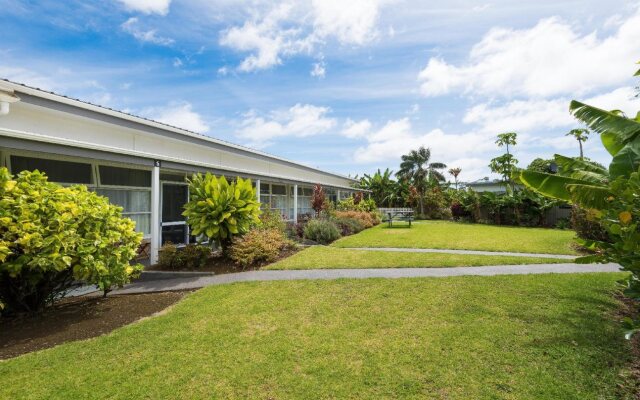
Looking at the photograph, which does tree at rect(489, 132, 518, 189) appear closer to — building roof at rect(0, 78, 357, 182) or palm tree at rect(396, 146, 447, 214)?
palm tree at rect(396, 146, 447, 214)

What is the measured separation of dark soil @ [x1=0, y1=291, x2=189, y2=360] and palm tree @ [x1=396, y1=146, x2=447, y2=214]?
31.6 meters

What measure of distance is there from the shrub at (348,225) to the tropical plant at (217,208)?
26.6 ft

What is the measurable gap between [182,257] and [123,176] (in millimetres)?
3709

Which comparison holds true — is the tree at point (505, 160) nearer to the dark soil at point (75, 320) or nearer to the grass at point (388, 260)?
Result: the grass at point (388, 260)

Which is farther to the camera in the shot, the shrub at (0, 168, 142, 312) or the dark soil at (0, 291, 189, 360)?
the shrub at (0, 168, 142, 312)

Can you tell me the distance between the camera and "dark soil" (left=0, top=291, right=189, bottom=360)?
16.2 feet

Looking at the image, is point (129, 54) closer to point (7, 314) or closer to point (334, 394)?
point (7, 314)

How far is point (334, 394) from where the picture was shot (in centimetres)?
335

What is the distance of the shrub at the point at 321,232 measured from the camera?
47.4 feet

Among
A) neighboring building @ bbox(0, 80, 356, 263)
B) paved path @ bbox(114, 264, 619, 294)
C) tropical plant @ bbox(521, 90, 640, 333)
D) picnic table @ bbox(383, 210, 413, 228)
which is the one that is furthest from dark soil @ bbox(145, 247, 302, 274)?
picnic table @ bbox(383, 210, 413, 228)

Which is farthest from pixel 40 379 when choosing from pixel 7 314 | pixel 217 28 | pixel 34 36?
pixel 217 28

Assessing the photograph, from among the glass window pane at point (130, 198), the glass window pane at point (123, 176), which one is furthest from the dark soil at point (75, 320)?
the glass window pane at point (123, 176)

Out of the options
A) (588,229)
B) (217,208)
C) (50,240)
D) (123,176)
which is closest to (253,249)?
(217,208)

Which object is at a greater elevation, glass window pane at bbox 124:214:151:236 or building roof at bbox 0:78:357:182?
building roof at bbox 0:78:357:182
